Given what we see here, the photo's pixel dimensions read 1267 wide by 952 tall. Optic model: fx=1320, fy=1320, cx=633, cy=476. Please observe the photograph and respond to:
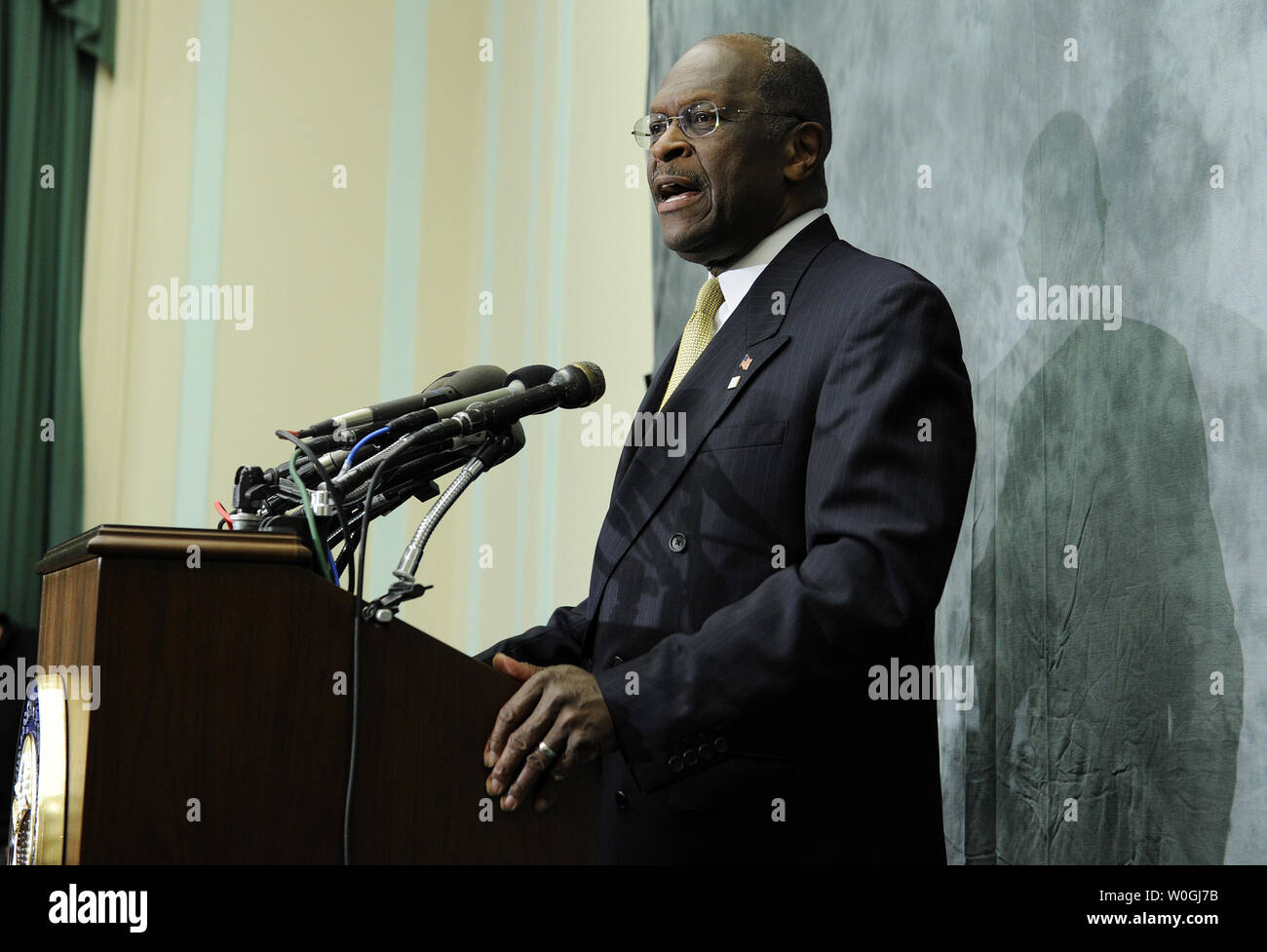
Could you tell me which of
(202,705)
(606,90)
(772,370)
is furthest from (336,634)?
(606,90)

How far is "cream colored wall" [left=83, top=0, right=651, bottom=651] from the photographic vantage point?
4.88 metres

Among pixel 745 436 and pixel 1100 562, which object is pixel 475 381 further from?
pixel 1100 562

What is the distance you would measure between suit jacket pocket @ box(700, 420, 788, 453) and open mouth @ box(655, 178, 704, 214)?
0.38 metres

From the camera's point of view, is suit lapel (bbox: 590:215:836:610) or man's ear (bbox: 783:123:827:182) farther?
man's ear (bbox: 783:123:827:182)

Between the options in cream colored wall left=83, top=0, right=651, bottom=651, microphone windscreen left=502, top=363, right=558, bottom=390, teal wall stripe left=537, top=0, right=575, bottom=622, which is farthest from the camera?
cream colored wall left=83, top=0, right=651, bottom=651

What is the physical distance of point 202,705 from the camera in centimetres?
115

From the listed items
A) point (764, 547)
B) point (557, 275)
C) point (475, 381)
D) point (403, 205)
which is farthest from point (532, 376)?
point (403, 205)

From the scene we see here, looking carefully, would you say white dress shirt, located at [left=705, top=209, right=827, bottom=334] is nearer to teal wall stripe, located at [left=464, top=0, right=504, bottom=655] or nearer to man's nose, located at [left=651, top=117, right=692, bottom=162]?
man's nose, located at [left=651, top=117, right=692, bottom=162]

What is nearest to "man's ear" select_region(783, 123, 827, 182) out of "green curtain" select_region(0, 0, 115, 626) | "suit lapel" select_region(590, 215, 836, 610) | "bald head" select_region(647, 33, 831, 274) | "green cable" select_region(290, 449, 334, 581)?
"bald head" select_region(647, 33, 831, 274)

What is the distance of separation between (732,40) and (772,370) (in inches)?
20.8

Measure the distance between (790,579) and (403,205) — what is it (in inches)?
171

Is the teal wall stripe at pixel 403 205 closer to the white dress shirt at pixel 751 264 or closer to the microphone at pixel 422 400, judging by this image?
the white dress shirt at pixel 751 264
